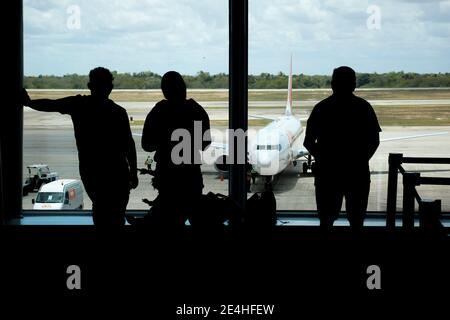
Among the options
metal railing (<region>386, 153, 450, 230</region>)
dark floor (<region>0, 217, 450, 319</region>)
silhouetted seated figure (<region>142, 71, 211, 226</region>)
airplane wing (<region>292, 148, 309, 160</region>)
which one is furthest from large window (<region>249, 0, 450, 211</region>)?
airplane wing (<region>292, 148, 309, 160</region>)

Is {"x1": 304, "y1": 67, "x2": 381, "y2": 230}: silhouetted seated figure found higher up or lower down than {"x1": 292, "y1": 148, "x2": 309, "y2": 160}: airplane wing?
higher up

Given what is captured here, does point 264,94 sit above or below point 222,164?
above

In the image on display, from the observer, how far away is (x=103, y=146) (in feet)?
10.5

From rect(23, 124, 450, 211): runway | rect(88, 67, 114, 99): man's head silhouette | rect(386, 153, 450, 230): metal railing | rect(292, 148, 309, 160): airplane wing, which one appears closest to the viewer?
rect(386, 153, 450, 230): metal railing

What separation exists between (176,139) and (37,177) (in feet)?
8.13

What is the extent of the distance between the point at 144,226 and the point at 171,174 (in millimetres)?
1324

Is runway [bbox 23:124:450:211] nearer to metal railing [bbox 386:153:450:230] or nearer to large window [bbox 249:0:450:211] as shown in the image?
large window [bbox 249:0:450:211]

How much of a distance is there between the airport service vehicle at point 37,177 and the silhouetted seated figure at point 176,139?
2.27 metres

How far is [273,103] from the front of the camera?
20.4 ft

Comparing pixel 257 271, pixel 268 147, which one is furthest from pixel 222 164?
pixel 268 147

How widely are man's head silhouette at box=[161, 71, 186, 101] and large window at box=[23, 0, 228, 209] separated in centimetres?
194

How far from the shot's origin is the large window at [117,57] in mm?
5211

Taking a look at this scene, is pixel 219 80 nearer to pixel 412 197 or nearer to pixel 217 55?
pixel 217 55

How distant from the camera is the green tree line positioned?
5.33m
